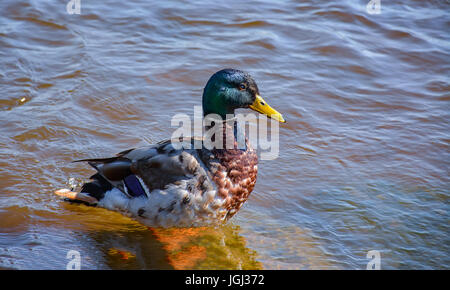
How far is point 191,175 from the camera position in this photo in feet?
14.7

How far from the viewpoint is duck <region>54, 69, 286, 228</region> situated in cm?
445

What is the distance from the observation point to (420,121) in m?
6.49

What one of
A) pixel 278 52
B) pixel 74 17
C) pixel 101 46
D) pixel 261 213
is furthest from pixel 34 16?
pixel 261 213

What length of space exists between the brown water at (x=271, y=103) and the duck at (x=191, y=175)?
1.00 ft

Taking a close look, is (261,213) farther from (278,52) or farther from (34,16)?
(34,16)

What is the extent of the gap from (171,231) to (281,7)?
534cm

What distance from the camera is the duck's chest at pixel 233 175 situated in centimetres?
449

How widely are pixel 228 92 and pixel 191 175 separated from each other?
0.75 m
